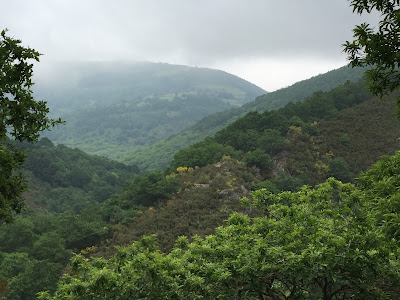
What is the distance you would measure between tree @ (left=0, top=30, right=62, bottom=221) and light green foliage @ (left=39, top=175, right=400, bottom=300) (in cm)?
242

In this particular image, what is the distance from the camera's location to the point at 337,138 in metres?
46.3

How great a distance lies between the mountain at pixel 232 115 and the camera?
13926cm

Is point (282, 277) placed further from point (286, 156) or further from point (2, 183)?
point (286, 156)

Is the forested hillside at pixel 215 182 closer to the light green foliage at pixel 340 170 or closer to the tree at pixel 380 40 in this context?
the light green foliage at pixel 340 170

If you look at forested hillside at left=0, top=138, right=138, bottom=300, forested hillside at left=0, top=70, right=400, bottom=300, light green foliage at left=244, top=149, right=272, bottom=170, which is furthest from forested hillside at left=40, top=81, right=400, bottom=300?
light green foliage at left=244, top=149, right=272, bottom=170

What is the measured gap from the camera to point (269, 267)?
834cm

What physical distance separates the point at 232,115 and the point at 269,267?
6417 inches

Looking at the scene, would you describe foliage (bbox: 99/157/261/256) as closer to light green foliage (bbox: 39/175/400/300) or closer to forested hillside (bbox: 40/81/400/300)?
forested hillside (bbox: 40/81/400/300)

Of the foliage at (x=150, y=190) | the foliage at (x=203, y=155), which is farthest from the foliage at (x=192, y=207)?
the foliage at (x=203, y=155)

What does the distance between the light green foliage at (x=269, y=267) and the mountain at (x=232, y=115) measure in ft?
417

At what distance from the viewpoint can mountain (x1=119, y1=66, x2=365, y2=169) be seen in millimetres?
139262

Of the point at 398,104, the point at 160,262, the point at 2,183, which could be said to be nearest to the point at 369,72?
the point at 398,104

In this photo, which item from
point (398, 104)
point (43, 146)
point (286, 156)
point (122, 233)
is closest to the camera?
point (398, 104)

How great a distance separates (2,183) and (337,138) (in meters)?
43.6
